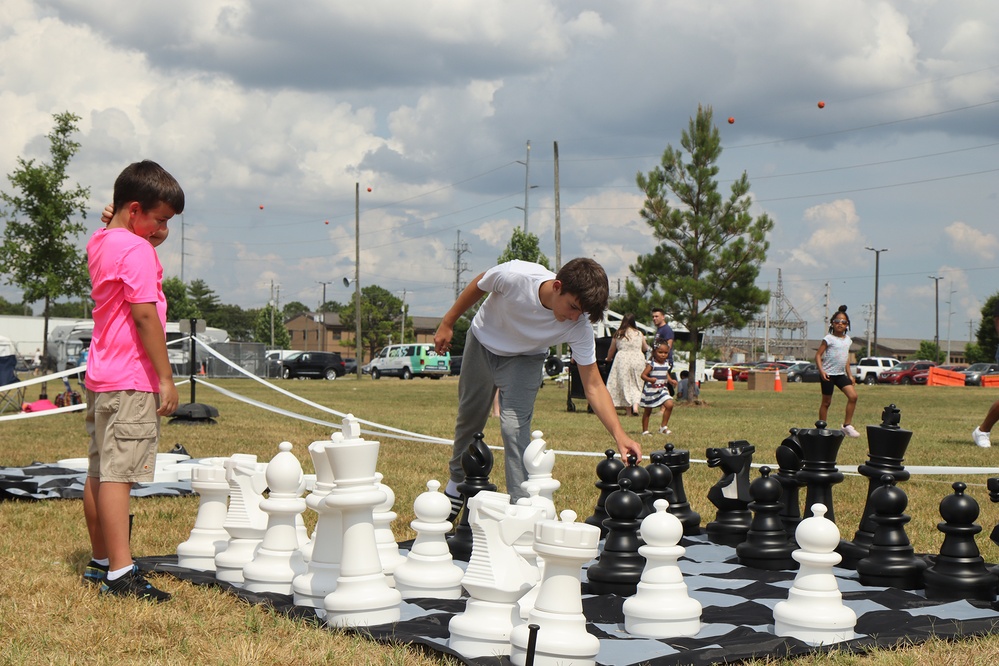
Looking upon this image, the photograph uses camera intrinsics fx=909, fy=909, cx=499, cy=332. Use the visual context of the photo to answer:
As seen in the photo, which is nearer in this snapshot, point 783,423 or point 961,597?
point 961,597

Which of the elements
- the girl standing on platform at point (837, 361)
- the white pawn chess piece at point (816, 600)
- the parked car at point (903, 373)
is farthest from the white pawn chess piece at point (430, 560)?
the parked car at point (903, 373)

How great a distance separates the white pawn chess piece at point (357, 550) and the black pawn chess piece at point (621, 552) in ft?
2.40

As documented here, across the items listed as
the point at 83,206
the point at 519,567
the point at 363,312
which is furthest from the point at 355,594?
the point at 363,312

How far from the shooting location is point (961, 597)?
295 cm

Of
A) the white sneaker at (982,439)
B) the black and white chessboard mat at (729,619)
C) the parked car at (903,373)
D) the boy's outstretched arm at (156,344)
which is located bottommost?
the parked car at (903,373)

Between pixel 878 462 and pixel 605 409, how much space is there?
3.54 feet

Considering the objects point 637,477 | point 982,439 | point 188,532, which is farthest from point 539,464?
point 982,439

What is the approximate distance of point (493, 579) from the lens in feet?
8.09

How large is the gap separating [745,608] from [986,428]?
24.9 ft

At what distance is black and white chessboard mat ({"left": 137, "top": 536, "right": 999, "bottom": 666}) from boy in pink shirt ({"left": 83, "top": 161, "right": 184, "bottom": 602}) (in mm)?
315

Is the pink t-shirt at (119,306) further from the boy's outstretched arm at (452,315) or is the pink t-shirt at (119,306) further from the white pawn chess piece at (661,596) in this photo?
the white pawn chess piece at (661,596)

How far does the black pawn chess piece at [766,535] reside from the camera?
345 centimetres

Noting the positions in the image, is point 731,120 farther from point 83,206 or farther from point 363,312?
point 363,312

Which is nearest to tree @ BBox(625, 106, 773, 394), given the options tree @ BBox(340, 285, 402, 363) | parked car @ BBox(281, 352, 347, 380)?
parked car @ BBox(281, 352, 347, 380)
